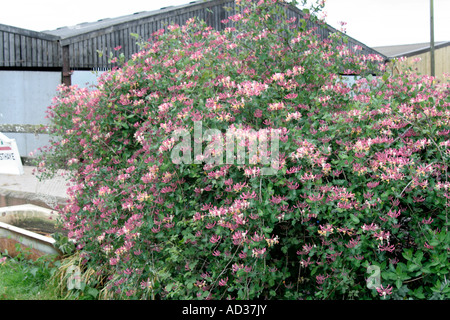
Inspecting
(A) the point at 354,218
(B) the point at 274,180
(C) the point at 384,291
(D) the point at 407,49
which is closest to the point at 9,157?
(B) the point at 274,180

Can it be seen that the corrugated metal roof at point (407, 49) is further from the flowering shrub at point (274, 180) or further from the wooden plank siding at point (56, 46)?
the flowering shrub at point (274, 180)

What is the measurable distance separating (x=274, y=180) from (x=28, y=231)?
10.2 feet

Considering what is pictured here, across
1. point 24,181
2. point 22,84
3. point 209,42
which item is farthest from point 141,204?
point 22,84

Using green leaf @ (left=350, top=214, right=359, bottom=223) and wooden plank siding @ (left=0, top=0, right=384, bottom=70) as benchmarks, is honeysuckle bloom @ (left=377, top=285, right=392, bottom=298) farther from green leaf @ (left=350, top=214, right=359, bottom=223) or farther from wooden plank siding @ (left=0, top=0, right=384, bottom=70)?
wooden plank siding @ (left=0, top=0, right=384, bottom=70)

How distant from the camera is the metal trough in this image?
4.12m

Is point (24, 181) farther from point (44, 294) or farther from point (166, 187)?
point (166, 187)

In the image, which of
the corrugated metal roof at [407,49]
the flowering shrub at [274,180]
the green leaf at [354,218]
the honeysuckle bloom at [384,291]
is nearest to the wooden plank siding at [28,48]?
the flowering shrub at [274,180]

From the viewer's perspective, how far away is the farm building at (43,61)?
933 cm

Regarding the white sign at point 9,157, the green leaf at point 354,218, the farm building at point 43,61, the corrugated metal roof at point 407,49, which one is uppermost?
the corrugated metal roof at point 407,49

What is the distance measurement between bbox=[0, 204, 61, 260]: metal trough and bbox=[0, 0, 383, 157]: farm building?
4108 millimetres

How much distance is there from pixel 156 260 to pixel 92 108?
1450 mm

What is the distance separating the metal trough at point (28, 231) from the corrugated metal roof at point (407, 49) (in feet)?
47.1

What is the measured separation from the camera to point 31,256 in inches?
166

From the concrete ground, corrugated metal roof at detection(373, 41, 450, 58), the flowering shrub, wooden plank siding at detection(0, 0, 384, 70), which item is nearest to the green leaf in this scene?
the flowering shrub
